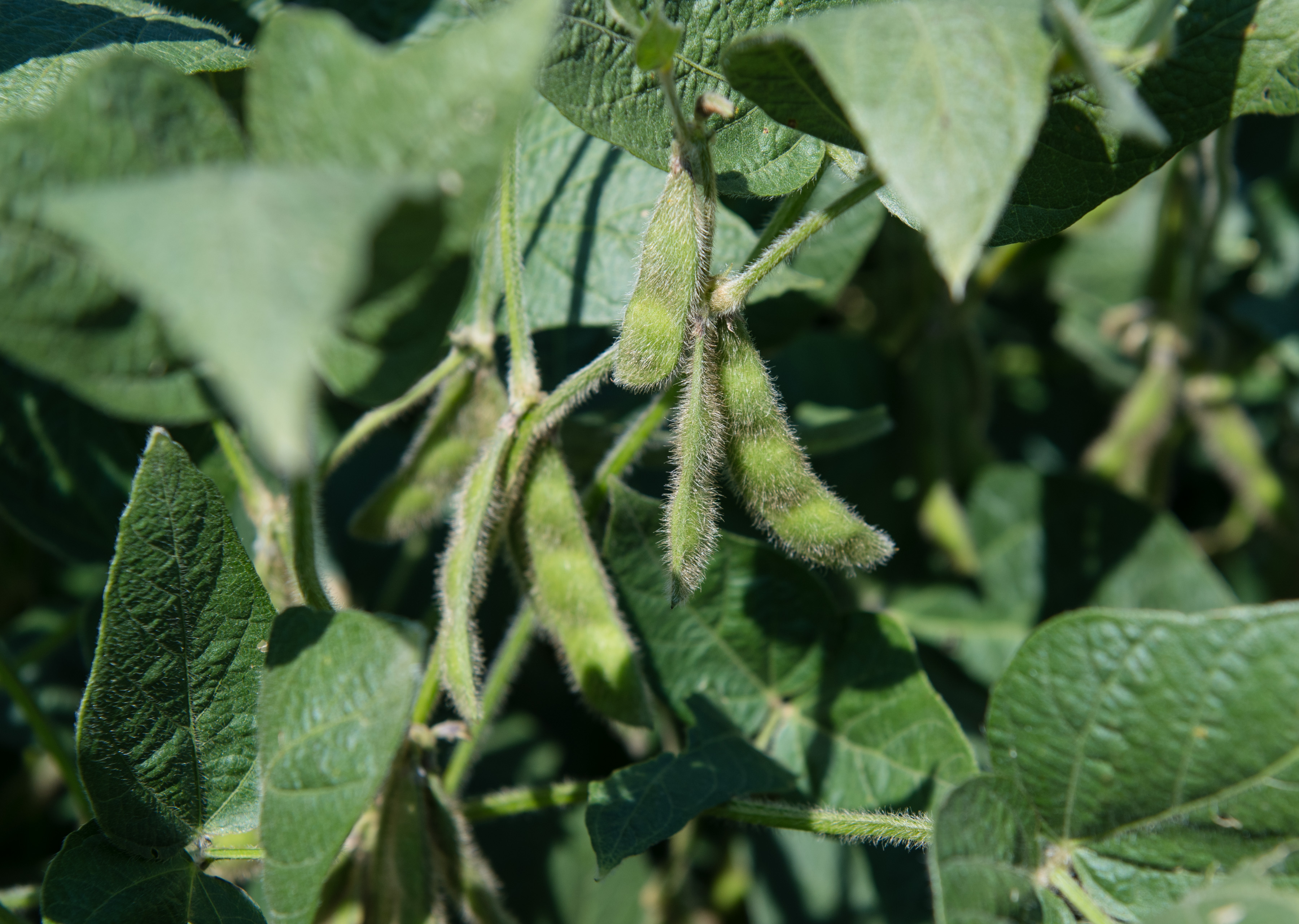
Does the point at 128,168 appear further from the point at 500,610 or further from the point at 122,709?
the point at 500,610

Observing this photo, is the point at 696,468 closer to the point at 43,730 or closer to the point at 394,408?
the point at 394,408

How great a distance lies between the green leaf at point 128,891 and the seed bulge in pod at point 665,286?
685 mm

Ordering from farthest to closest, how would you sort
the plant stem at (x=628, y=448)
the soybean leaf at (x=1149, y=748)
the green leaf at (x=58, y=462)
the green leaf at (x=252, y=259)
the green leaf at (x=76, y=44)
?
the green leaf at (x=58, y=462), the plant stem at (x=628, y=448), the green leaf at (x=76, y=44), the soybean leaf at (x=1149, y=748), the green leaf at (x=252, y=259)

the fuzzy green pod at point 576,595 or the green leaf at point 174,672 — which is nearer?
the green leaf at point 174,672

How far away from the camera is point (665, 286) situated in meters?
0.94

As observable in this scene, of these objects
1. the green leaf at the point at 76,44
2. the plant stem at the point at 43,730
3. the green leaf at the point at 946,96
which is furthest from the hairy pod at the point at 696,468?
the plant stem at the point at 43,730

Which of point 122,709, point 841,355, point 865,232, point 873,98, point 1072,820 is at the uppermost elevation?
point 873,98

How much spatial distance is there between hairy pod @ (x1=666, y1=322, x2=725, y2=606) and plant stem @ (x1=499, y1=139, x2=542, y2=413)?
239 millimetres

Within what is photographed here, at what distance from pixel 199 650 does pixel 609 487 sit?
1.57 ft

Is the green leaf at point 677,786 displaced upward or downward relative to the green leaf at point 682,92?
downward

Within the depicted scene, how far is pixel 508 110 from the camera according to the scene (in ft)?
2.04

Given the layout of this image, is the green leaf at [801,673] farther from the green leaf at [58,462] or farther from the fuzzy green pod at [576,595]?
the green leaf at [58,462]

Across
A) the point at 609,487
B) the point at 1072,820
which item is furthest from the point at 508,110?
the point at 1072,820

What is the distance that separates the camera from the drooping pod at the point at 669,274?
94 cm
